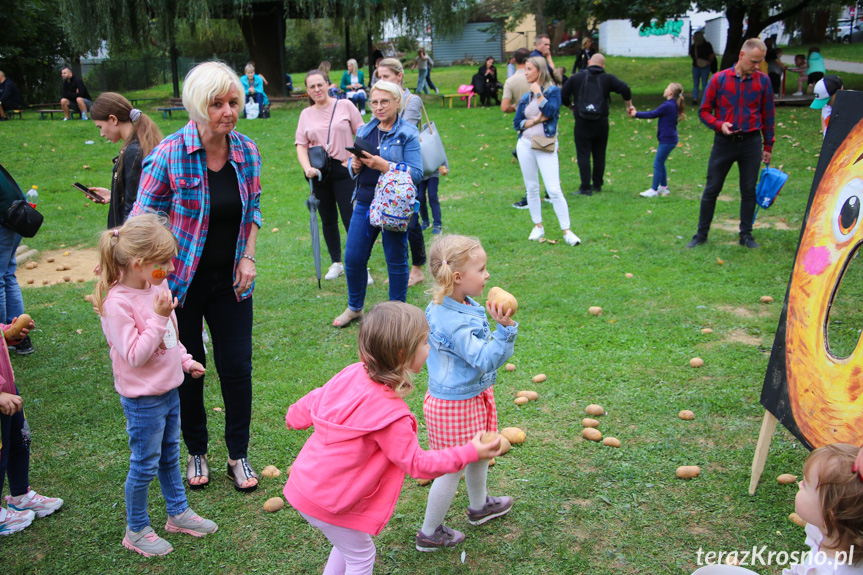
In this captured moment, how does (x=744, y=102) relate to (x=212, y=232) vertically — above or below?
above

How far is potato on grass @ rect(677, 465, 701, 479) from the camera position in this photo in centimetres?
357

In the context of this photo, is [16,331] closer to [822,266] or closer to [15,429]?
[15,429]

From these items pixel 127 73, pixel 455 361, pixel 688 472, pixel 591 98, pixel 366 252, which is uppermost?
pixel 127 73

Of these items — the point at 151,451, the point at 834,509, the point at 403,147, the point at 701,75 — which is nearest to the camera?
the point at 834,509

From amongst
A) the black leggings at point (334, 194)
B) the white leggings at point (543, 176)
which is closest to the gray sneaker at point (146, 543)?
the black leggings at point (334, 194)

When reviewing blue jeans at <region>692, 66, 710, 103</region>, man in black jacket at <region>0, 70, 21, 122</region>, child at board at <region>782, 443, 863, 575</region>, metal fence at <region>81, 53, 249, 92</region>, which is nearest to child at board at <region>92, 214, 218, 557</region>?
child at board at <region>782, 443, 863, 575</region>

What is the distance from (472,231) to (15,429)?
21.2 ft

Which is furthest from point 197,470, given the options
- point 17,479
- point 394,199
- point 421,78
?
point 421,78

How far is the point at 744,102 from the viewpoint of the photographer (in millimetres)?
7207

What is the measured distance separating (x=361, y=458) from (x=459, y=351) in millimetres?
725

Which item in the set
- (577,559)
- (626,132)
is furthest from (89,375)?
(626,132)

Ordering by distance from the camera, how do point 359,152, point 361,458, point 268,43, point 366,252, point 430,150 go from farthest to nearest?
1. point 268,43
2. point 430,150
3. point 366,252
4. point 359,152
5. point 361,458

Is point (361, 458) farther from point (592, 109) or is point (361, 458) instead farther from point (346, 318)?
point (592, 109)

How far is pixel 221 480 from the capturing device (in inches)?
151
